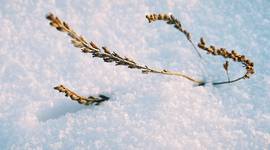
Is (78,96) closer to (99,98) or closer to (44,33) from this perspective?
(99,98)

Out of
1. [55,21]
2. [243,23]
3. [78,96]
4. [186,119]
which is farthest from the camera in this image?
[243,23]

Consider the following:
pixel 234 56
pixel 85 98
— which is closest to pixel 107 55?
pixel 85 98

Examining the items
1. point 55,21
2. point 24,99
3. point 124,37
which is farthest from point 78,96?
point 55,21

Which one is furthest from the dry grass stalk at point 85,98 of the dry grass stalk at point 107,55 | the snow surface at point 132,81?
the dry grass stalk at point 107,55

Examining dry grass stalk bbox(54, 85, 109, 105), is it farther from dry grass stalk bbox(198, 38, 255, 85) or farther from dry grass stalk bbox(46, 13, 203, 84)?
dry grass stalk bbox(198, 38, 255, 85)

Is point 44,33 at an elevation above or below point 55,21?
above

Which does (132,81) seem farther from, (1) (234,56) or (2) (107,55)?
(1) (234,56)

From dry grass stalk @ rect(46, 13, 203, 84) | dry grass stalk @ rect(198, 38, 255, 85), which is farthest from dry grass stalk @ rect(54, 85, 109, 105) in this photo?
dry grass stalk @ rect(198, 38, 255, 85)

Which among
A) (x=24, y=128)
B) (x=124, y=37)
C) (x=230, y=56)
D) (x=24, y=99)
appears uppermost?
(x=124, y=37)
